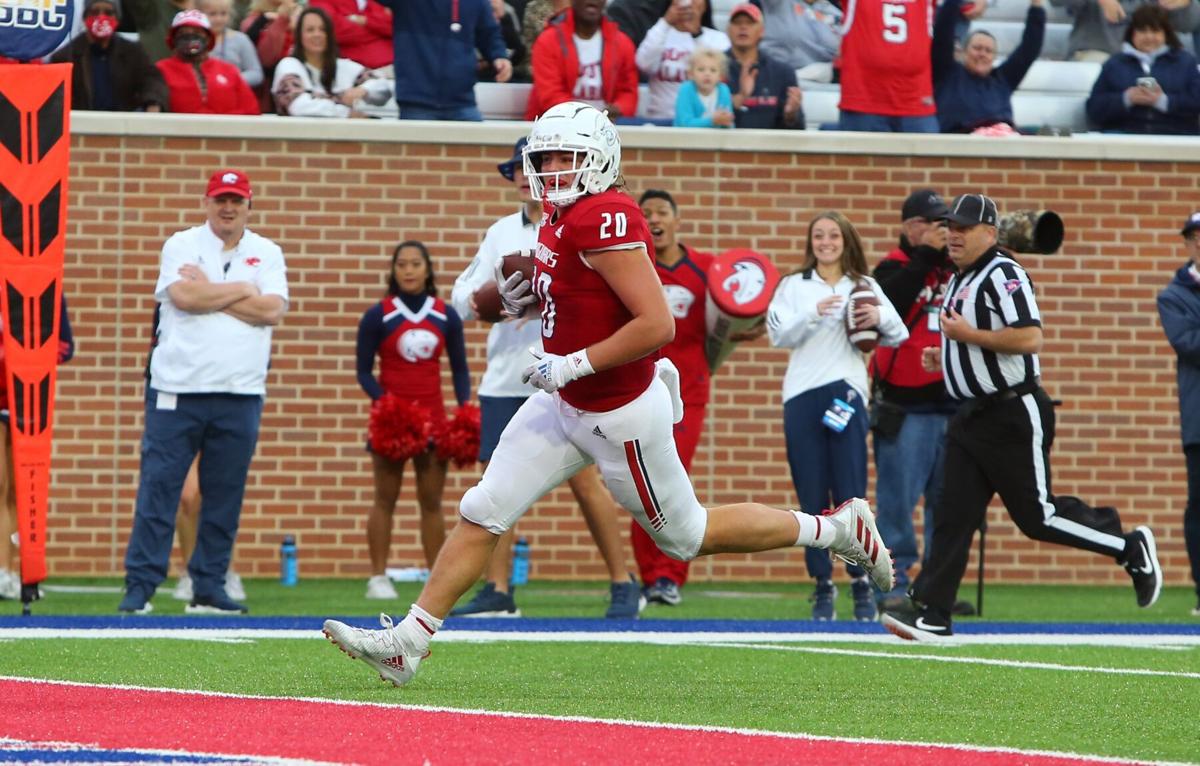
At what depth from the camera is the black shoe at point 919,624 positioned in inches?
343

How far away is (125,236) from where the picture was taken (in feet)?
44.6

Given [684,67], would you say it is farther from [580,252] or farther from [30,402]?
[580,252]

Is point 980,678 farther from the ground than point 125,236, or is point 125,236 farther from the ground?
point 125,236

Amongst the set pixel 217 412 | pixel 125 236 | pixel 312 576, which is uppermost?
pixel 125 236

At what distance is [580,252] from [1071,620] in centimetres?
Result: 556

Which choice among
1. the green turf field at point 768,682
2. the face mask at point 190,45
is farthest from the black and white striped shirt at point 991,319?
the face mask at point 190,45

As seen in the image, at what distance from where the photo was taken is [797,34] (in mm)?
15445

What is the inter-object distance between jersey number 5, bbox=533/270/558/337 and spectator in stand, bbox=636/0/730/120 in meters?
8.00

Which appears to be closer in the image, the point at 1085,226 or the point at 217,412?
the point at 217,412

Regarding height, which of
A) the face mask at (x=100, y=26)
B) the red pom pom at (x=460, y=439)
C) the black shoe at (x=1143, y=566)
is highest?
the face mask at (x=100, y=26)

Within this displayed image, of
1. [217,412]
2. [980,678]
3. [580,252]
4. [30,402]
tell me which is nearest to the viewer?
[580,252]

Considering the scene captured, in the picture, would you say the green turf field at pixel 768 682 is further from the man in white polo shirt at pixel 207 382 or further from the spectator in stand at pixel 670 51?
the spectator in stand at pixel 670 51

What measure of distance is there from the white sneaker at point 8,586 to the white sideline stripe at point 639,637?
7.05 ft

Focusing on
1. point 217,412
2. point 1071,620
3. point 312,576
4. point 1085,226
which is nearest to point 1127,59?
point 1085,226
